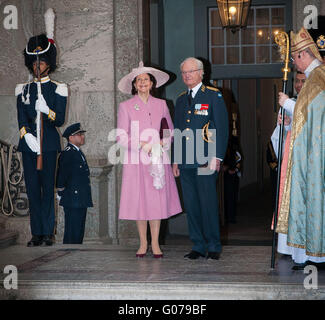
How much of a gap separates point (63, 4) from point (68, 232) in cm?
308

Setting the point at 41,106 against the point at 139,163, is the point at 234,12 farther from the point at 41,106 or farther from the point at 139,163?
the point at 139,163

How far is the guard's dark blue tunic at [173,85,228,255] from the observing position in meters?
6.35

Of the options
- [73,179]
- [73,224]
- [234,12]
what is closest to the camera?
[73,179]

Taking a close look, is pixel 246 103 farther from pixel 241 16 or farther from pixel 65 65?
pixel 65 65

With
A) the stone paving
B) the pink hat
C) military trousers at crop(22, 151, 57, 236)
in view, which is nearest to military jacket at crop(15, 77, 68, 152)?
military trousers at crop(22, 151, 57, 236)

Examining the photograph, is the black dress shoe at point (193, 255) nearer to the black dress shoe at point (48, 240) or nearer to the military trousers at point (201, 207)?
the military trousers at point (201, 207)

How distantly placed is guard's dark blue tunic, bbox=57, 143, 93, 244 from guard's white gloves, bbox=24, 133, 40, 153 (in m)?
0.64

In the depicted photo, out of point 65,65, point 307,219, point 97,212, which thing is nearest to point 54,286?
point 307,219

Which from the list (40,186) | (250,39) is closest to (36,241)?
(40,186)

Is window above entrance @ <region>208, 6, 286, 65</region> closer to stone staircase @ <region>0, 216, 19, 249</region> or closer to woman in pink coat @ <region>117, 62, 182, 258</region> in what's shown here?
woman in pink coat @ <region>117, 62, 182, 258</region>

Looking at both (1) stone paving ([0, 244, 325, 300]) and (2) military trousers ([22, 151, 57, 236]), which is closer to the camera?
(1) stone paving ([0, 244, 325, 300])

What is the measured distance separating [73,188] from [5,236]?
1.04m

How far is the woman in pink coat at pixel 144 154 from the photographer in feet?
21.1

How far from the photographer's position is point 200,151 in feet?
20.9
